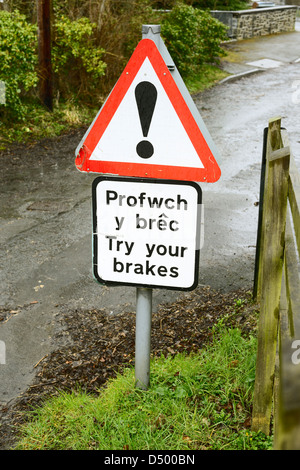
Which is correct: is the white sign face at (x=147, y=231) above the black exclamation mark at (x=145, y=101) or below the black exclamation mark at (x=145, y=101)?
below

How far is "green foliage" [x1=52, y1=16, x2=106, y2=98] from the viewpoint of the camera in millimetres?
11008

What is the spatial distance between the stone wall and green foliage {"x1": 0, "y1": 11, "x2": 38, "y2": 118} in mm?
16451

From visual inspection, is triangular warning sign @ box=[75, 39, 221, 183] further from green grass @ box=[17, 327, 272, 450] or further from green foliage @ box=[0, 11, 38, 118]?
green foliage @ box=[0, 11, 38, 118]

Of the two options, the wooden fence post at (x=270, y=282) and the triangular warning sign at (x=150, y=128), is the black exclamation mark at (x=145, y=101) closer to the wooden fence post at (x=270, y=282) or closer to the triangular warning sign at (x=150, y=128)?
the triangular warning sign at (x=150, y=128)

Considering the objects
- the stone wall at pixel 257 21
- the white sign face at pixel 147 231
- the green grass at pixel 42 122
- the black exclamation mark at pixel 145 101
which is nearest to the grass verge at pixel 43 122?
the green grass at pixel 42 122

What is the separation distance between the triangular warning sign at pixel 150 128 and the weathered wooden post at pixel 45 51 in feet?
27.7

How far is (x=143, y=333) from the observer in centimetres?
299

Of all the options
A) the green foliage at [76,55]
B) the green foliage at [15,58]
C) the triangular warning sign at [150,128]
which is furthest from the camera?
the green foliage at [76,55]

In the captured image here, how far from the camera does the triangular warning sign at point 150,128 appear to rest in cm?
258

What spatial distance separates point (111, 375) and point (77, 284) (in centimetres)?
161

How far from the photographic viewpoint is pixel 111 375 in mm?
4051

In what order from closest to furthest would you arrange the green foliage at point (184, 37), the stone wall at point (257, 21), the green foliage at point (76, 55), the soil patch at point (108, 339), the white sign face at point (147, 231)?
the white sign face at point (147, 231), the soil patch at point (108, 339), the green foliage at point (76, 55), the green foliage at point (184, 37), the stone wall at point (257, 21)

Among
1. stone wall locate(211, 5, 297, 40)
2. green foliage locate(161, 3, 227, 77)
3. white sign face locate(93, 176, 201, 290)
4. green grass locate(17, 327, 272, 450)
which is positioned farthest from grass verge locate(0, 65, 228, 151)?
stone wall locate(211, 5, 297, 40)

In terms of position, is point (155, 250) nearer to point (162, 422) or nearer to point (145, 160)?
point (145, 160)
